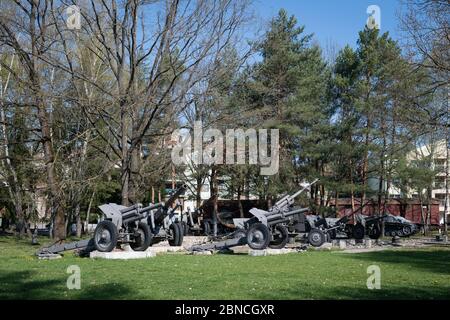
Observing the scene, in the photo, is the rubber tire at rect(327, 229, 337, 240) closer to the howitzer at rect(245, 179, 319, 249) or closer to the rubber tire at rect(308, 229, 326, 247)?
the rubber tire at rect(308, 229, 326, 247)

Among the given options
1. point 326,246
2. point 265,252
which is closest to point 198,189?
point 326,246

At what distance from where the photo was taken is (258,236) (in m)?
19.0

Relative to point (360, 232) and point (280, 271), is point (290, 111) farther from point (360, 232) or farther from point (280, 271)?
point (280, 271)

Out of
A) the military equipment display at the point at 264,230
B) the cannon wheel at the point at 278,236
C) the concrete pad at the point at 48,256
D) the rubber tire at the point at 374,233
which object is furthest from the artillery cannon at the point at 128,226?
the rubber tire at the point at 374,233

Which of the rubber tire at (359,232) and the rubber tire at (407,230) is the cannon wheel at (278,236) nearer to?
the rubber tire at (359,232)

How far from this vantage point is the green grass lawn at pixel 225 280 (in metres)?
8.65

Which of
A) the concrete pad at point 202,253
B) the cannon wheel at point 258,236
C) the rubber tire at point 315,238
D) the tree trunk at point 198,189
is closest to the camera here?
the concrete pad at point 202,253

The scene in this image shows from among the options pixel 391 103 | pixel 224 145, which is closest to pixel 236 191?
pixel 224 145

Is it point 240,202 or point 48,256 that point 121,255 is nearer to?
point 48,256

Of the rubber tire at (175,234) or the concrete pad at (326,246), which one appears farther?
the concrete pad at (326,246)

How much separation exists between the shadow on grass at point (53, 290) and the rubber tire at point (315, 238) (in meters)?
15.0

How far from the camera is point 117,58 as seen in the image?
2112 centimetres
